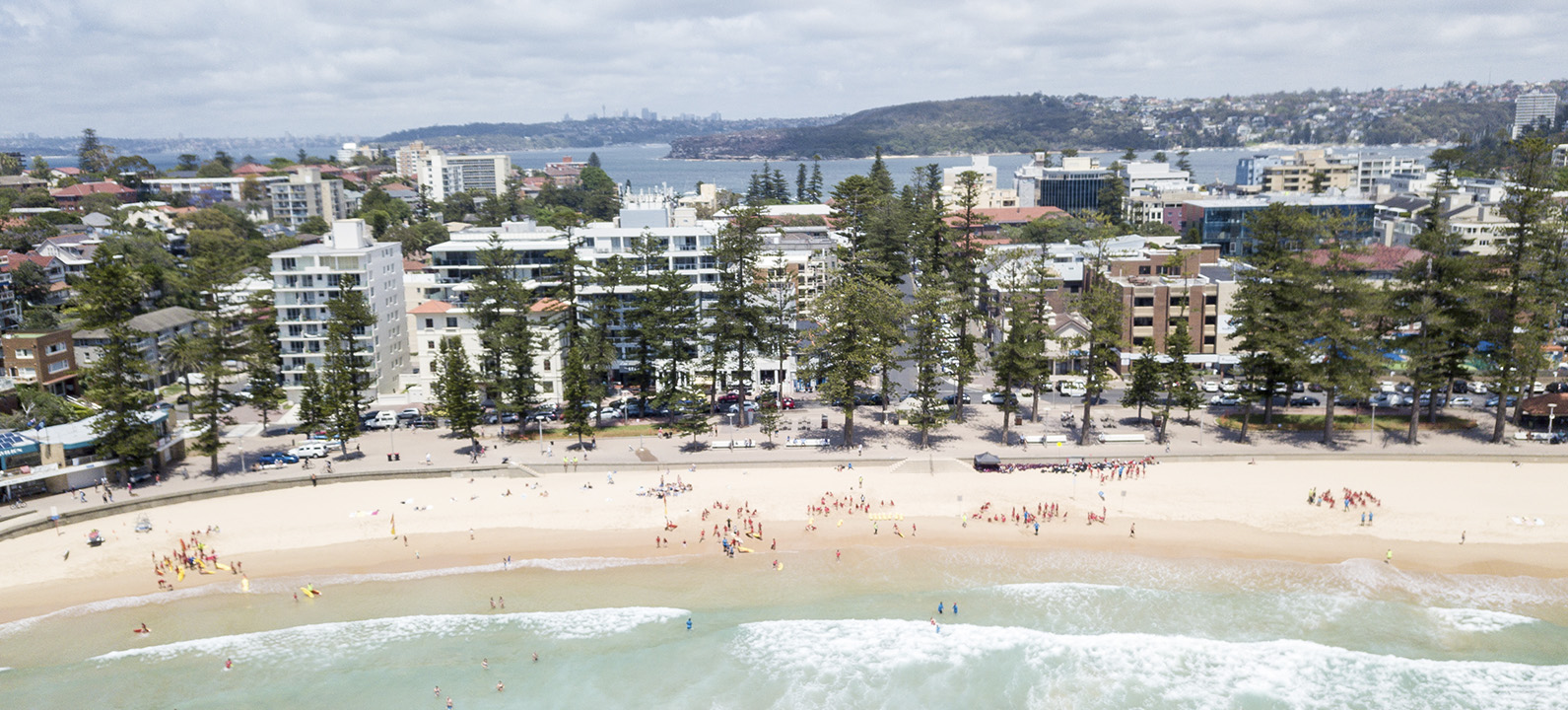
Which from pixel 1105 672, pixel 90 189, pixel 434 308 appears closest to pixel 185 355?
pixel 434 308

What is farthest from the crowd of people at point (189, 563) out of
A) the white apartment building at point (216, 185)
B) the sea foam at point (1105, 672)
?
the white apartment building at point (216, 185)

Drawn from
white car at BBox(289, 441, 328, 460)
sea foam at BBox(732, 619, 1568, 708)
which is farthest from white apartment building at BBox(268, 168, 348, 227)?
sea foam at BBox(732, 619, 1568, 708)

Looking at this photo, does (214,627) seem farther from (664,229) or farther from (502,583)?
(664,229)

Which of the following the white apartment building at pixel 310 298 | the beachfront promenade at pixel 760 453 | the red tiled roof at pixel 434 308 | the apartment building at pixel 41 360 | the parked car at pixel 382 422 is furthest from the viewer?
the white apartment building at pixel 310 298

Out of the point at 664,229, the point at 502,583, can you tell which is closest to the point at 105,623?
the point at 502,583

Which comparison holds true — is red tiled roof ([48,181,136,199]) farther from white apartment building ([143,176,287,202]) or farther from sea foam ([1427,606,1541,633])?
sea foam ([1427,606,1541,633])

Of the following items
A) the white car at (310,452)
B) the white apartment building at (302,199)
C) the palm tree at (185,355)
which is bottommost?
the white car at (310,452)

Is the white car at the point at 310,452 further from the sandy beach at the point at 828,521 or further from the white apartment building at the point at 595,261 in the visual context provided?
the white apartment building at the point at 595,261
